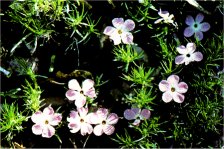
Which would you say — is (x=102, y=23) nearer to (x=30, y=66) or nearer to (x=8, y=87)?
(x=30, y=66)

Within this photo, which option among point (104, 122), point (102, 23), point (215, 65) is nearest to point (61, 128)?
point (104, 122)

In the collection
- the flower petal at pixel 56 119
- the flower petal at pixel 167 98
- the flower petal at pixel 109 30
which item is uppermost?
the flower petal at pixel 109 30

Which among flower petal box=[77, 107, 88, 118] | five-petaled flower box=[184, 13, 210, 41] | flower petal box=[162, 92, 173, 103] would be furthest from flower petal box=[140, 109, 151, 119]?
five-petaled flower box=[184, 13, 210, 41]

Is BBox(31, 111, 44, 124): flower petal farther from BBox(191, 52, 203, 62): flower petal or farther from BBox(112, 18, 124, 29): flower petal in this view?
BBox(191, 52, 203, 62): flower petal

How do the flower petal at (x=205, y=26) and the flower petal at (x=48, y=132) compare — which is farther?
the flower petal at (x=205, y=26)

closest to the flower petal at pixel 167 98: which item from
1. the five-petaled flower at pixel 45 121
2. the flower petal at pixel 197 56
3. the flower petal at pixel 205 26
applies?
the flower petal at pixel 197 56

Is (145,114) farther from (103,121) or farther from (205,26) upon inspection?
(205,26)

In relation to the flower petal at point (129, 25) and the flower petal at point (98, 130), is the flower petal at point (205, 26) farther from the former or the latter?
the flower petal at point (98, 130)

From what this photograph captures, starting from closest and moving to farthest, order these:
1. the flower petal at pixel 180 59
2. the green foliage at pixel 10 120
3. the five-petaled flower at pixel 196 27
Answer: the green foliage at pixel 10 120 → the flower petal at pixel 180 59 → the five-petaled flower at pixel 196 27
